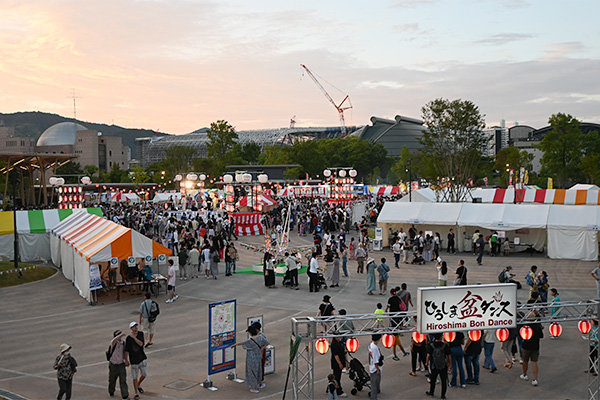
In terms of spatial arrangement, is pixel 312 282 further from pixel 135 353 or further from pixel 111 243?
pixel 135 353

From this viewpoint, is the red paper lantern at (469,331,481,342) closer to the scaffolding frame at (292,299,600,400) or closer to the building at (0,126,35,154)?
the scaffolding frame at (292,299,600,400)

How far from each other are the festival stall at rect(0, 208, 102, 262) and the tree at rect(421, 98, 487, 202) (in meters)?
25.1

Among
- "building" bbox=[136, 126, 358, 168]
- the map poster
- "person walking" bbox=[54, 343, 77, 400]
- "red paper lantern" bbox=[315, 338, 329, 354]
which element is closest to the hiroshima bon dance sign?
"red paper lantern" bbox=[315, 338, 329, 354]

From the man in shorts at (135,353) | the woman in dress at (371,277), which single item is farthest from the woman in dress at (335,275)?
the man in shorts at (135,353)

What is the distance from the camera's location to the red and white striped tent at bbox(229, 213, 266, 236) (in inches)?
1382

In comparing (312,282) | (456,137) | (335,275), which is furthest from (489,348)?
(456,137)

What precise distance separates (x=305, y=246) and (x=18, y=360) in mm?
19101

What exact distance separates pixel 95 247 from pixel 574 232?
2052 cm

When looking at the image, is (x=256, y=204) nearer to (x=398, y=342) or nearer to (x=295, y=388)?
(x=398, y=342)

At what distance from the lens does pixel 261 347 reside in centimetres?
1048

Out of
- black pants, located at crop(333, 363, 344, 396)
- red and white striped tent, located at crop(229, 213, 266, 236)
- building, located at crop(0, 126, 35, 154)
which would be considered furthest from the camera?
building, located at crop(0, 126, 35, 154)

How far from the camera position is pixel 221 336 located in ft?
35.7

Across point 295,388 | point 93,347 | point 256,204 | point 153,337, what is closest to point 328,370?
point 295,388

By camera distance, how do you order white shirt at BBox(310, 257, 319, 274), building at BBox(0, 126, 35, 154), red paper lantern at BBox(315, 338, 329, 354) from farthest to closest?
building at BBox(0, 126, 35, 154), white shirt at BBox(310, 257, 319, 274), red paper lantern at BBox(315, 338, 329, 354)
